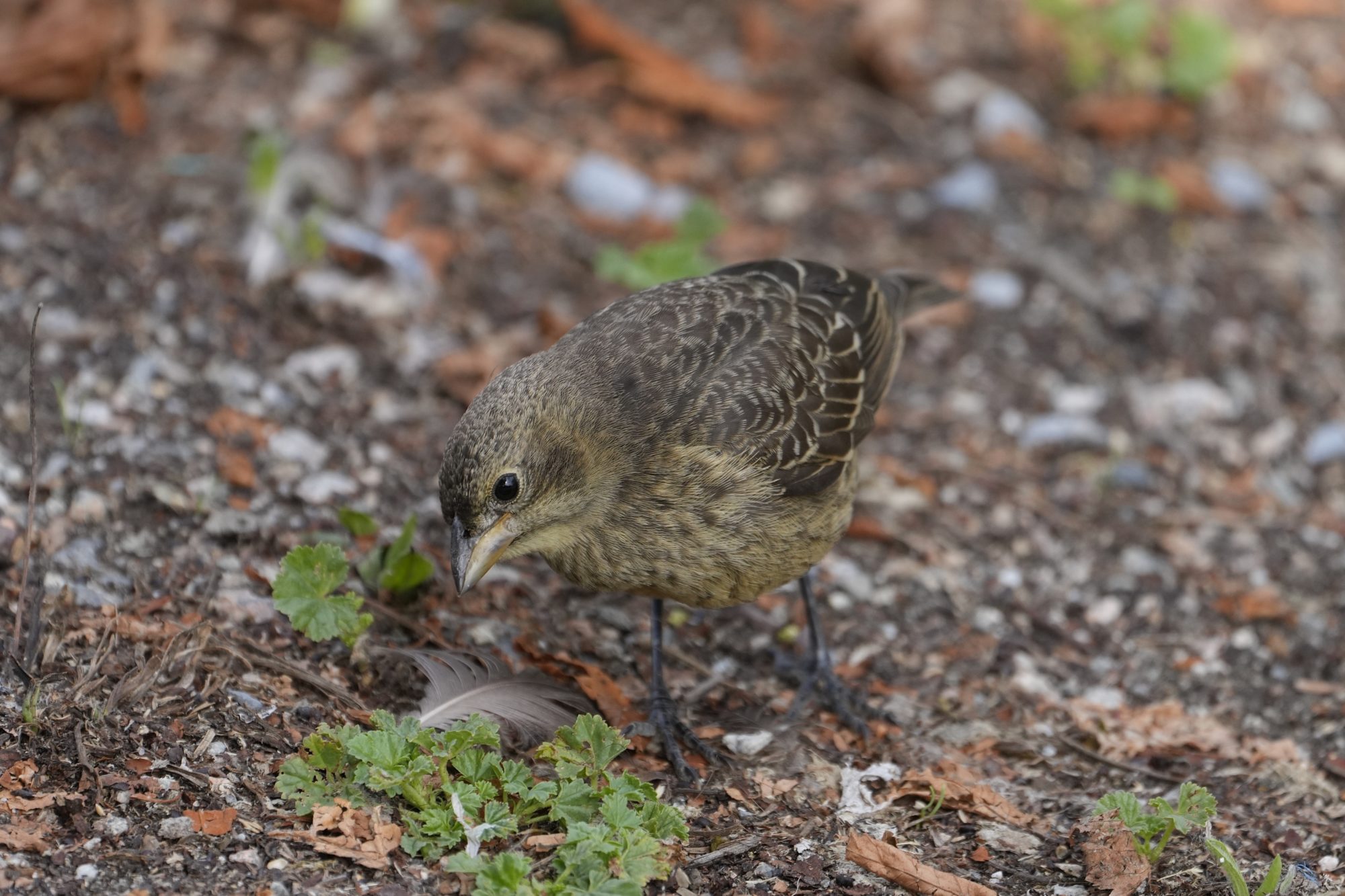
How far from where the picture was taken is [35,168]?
20.4 ft

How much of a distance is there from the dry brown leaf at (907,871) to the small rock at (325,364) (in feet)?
9.43

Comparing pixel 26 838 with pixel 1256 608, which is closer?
pixel 26 838

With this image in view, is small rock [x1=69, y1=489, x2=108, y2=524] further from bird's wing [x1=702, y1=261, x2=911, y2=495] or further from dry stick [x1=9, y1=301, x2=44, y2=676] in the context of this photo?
bird's wing [x1=702, y1=261, x2=911, y2=495]

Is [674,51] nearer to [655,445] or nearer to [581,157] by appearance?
[581,157]

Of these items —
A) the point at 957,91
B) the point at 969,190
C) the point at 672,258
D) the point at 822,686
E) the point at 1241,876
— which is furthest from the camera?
the point at 957,91


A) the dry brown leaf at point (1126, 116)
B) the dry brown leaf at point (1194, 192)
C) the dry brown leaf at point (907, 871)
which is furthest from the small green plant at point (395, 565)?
the dry brown leaf at point (1126, 116)

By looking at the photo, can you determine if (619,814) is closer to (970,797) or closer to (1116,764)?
(970,797)

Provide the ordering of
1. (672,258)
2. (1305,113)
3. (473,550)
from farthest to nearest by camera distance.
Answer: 1. (1305,113)
2. (672,258)
3. (473,550)

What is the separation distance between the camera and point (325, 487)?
5137mm

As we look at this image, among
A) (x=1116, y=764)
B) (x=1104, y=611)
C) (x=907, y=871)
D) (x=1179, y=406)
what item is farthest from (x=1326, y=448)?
(x=907, y=871)

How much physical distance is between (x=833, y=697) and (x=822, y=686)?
99 mm

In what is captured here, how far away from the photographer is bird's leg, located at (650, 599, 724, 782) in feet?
14.1

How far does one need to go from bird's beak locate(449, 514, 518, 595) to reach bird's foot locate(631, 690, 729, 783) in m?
0.69

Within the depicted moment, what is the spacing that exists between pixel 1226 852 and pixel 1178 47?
5.57 meters
